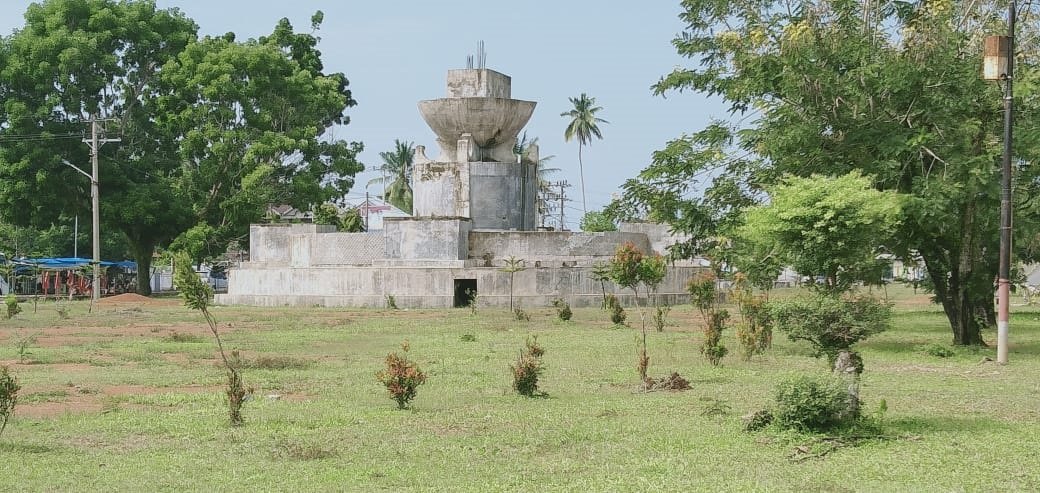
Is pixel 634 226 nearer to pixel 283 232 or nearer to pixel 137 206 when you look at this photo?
pixel 283 232

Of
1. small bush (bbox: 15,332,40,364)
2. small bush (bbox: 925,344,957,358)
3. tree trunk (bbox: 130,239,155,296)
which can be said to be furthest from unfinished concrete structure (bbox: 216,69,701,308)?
tree trunk (bbox: 130,239,155,296)

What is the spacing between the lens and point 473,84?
3322 cm

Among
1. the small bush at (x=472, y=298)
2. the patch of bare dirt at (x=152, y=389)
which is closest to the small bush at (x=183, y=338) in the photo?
the patch of bare dirt at (x=152, y=389)

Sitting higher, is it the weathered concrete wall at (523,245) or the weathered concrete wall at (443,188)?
the weathered concrete wall at (443,188)

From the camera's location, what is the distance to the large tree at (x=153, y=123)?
43.8m

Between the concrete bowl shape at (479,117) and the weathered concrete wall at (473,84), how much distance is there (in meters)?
0.38

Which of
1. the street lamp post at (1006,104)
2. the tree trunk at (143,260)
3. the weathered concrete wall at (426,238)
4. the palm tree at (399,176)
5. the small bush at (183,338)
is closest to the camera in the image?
the street lamp post at (1006,104)

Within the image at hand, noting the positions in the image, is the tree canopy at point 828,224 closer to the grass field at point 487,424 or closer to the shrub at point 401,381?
the grass field at point 487,424

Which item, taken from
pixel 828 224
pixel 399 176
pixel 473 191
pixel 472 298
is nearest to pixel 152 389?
pixel 828 224

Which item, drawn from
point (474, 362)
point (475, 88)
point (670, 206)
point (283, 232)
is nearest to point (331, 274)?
point (283, 232)

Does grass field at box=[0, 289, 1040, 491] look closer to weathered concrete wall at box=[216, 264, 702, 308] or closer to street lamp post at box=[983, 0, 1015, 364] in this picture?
street lamp post at box=[983, 0, 1015, 364]

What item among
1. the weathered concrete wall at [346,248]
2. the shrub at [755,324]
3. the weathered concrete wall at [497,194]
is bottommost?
the shrub at [755,324]

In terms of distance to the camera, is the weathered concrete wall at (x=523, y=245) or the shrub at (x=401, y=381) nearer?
the shrub at (x=401, y=381)

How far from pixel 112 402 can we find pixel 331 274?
64.9 ft
